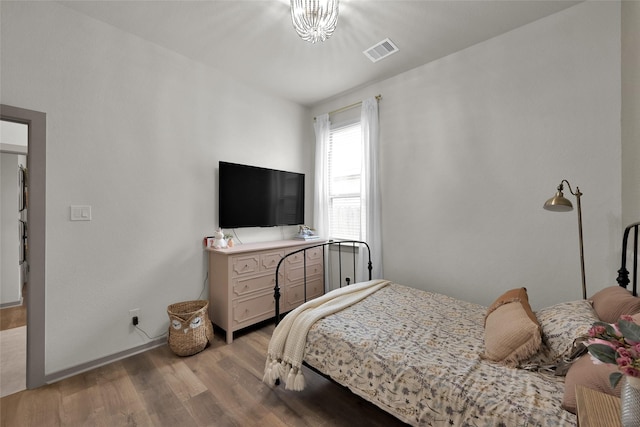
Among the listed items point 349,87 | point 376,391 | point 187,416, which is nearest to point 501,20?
point 349,87

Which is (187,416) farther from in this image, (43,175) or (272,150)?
(272,150)

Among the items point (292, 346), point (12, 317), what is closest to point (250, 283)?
point (292, 346)

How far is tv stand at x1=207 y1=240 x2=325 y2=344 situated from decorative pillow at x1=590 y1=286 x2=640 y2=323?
2.56 meters

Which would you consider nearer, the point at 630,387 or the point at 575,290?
the point at 630,387

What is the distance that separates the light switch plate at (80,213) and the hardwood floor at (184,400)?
4.19 ft

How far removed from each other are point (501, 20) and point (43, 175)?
3.91 meters

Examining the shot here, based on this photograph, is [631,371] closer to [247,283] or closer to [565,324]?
[565,324]

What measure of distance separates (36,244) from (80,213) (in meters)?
0.34

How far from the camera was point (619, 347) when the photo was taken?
704 millimetres

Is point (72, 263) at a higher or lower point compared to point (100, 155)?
lower

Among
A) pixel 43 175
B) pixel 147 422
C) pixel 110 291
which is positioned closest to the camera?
pixel 147 422

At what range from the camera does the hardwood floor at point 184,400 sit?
1.65 m

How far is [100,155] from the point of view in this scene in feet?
7.39

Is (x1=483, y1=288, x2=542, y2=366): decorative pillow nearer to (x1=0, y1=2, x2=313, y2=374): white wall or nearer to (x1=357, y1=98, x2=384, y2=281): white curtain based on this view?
(x1=357, y1=98, x2=384, y2=281): white curtain
